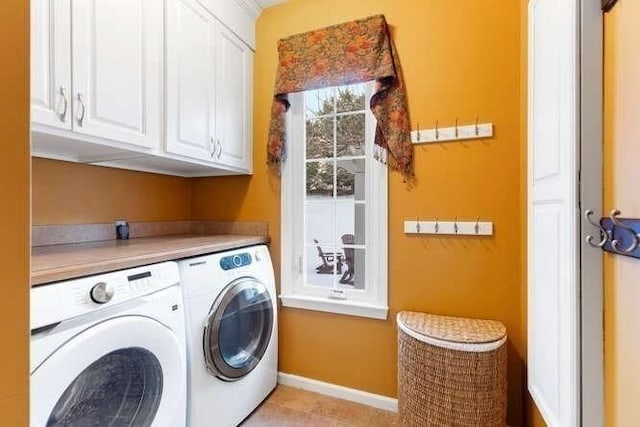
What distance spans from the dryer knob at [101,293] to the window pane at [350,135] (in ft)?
4.75

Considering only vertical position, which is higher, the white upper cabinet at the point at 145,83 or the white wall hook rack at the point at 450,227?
the white upper cabinet at the point at 145,83

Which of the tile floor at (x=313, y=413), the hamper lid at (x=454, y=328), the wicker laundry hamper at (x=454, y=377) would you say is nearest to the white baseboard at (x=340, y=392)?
the tile floor at (x=313, y=413)

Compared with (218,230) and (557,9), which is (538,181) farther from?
(218,230)

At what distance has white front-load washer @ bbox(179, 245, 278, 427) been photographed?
143 centimetres

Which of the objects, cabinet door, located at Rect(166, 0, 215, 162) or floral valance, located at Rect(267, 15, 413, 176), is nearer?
cabinet door, located at Rect(166, 0, 215, 162)

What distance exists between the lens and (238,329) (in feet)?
5.67

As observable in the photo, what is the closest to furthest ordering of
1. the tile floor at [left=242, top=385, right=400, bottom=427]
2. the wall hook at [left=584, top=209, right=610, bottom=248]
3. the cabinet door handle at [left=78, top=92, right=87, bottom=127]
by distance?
1. the wall hook at [left=584, top=209, right=610, bottom=248]
2. the cabinet door handle at [left=78, top=92, right=87, bottom=127]
3. the tile floor at [left=242, top=385, right=400, bottom=427]

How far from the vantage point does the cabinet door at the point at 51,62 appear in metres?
1.09

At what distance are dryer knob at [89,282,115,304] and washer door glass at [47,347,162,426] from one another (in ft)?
0.61

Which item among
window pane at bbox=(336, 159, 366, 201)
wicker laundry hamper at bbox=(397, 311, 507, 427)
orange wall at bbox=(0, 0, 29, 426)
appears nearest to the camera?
orange wall at bbox=(0, 0, 29, 426)

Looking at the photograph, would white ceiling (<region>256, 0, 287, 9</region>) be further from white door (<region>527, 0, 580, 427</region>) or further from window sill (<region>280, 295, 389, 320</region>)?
window sill (<region>280, 295, 389, 320</region>)

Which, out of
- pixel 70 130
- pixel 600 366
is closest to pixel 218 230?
pixel 70 130

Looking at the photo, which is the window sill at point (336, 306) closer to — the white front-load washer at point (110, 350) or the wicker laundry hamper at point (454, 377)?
the wicker laundry hamper at point (454, 377)

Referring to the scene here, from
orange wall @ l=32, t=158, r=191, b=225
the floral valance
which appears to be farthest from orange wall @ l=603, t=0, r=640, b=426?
orange wall @ l=32, t=158, r=191, b=225
